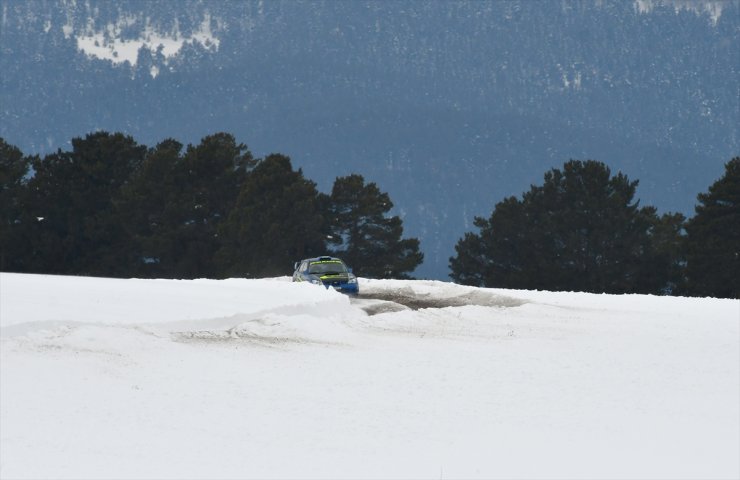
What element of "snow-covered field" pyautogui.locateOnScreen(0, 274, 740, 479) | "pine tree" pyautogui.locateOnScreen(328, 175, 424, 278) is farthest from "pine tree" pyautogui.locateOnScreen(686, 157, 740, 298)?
"snow-covered field" pyautogui.locateOnScreen(0, 274, 740, 479)

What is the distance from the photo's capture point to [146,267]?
83188 mm

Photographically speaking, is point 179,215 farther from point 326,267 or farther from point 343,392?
point 343,392

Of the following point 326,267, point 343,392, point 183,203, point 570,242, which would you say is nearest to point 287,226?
point 183,203

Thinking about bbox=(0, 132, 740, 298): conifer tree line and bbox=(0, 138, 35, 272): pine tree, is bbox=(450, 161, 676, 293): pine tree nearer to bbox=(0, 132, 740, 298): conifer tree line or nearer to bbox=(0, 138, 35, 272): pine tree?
bbox=(0, 132, 740, 298): conifer tree line

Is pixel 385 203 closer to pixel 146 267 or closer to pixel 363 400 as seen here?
pixel 146 267

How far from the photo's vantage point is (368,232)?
78000mm

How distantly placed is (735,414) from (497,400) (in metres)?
4.07

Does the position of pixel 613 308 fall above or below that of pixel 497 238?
below

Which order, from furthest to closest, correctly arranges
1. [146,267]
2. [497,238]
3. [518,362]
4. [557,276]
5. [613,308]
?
[146,267] < [497,238] < [557,276] < [613,308] < [518,362]

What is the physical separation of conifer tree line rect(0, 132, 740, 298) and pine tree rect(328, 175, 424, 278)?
0.33 ft

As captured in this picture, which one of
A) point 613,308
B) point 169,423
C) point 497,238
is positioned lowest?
point 169,423

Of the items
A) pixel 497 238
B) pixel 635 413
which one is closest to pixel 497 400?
pixel 635 413

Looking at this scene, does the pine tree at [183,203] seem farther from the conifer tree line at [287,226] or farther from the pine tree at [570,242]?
the pine tree at [570,242]

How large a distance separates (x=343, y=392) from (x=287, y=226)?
189 ft
